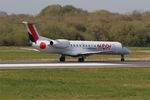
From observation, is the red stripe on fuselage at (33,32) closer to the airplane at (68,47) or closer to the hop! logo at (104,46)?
the airplane at (68,47)

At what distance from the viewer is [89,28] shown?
105688 millimetres

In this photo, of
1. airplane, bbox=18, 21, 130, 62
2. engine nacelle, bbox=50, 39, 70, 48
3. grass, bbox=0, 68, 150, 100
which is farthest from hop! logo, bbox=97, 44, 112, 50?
grass, bbox=0, 68, 150, 100

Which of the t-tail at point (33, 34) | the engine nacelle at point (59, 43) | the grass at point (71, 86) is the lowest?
the grass at point (71, 86)

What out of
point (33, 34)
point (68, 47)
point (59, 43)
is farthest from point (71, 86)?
point (68, 47)

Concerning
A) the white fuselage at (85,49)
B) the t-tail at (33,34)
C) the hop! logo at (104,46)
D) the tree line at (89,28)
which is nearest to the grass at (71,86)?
the white fuselage at (85,49)

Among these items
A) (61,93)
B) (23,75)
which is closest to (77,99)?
(61,93)

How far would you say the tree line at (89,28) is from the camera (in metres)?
98.3

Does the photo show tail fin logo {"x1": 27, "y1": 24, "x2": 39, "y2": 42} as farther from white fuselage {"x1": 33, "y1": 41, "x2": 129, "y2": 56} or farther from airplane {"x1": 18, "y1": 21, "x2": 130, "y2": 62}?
white fuselage {"x1": 33, "y1": 41, "x2": 129, "y2": 56}

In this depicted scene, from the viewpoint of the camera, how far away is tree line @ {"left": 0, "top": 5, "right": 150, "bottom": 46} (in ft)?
323

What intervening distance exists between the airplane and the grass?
17.7 m

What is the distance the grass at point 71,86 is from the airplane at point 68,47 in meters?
17.7

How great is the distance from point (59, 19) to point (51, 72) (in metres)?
75.6

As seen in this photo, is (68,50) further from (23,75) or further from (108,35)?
(108,35)

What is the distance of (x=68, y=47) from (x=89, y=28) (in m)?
50.0
